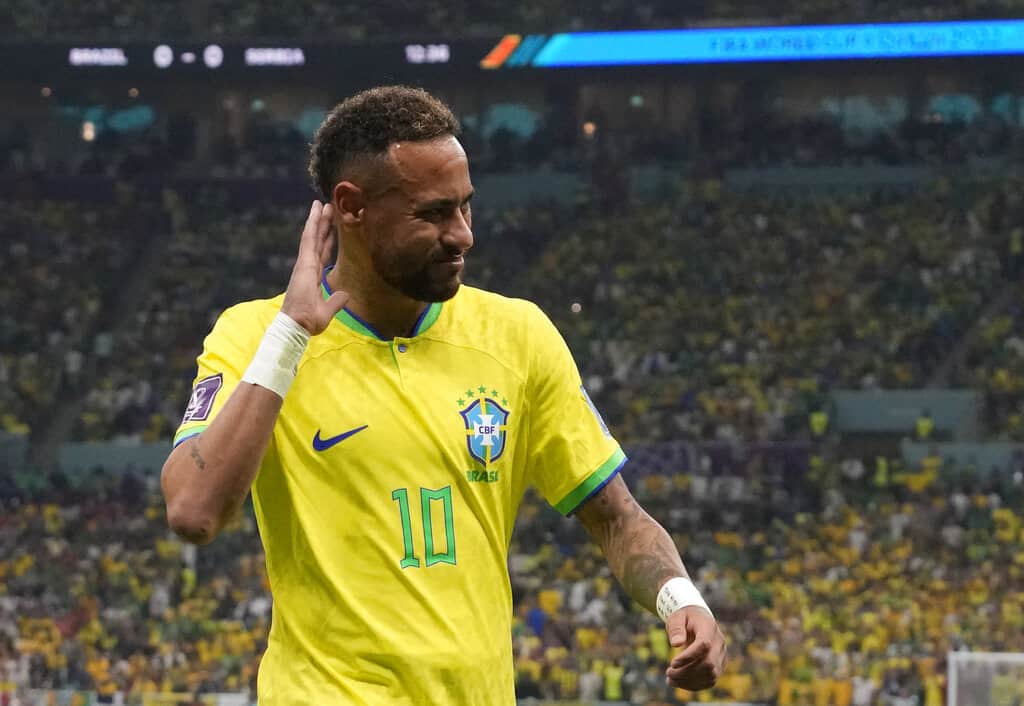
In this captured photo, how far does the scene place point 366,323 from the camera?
3.29m

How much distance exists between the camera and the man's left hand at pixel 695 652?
117 inches

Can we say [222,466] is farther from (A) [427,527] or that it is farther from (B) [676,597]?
(B) [676,597]

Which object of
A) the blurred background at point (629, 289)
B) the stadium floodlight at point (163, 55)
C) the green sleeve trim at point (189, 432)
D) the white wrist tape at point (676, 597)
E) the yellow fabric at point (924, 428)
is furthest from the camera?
the stadium floodlight at point (163, 55)

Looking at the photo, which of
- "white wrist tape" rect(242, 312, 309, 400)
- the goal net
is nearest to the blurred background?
the goal net

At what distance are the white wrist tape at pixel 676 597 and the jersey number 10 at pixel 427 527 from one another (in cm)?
41

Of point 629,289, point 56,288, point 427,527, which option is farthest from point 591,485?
point 56,288

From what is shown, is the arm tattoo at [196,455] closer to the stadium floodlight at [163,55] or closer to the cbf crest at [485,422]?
the cbf crest at [485,422]

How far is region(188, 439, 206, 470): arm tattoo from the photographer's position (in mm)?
2953

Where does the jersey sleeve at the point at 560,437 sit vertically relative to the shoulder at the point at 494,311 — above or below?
below

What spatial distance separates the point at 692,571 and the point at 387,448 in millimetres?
17433

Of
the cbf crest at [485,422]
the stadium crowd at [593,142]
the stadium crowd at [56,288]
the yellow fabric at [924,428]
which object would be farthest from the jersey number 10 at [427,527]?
the stadium crowd at [593,142]

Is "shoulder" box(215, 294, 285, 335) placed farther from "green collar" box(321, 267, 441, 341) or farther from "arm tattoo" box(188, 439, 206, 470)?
"arm tattoo" box(188, 439, 206, 470)

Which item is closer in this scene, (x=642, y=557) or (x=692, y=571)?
(x=642, y=557)

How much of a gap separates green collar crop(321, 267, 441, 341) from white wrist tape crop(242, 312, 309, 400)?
239 mm
